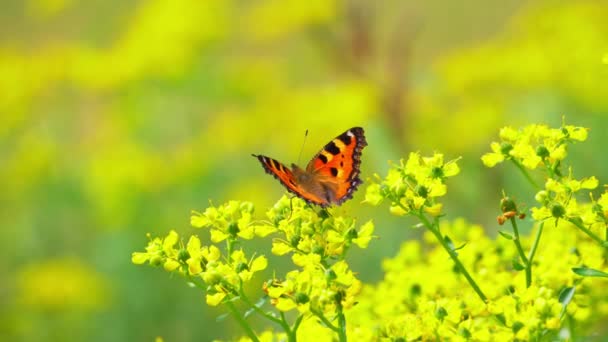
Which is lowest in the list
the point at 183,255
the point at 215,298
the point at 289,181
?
the point at 215,298

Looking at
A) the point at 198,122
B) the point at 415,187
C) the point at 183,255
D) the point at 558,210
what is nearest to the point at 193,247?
the point at 183,255

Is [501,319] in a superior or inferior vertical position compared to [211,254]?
inferior

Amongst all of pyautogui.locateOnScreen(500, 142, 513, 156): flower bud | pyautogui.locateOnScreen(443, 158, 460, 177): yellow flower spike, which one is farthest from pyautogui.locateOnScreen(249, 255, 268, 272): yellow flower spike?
pyautogui.locateOnScreen(500, 142, 513, 156): flower bud

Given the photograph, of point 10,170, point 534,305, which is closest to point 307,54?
point 10,170

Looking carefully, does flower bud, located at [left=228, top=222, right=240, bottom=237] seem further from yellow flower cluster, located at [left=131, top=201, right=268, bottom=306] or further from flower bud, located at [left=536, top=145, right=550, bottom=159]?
flower bud, located at [left=536, top=145, right=550, bottom=159]

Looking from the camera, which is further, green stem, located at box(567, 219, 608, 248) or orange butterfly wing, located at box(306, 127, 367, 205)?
orange butterfly wing, located at box(306, 127, 367, 205)

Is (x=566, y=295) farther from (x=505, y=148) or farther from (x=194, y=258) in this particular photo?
(x=194, y=258)

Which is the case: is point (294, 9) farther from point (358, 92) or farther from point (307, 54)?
point (307, 54)

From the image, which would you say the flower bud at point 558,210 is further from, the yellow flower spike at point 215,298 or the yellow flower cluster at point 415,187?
the yellow flower spike at point 215,298
